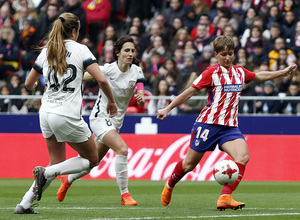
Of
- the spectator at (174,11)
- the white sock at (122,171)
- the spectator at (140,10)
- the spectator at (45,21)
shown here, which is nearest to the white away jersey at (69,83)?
the white sock at (122,171)

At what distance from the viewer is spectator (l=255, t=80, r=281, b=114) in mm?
15562

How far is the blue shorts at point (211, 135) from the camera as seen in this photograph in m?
8.23

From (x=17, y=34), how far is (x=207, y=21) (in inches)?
218

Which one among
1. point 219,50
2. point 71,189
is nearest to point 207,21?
point 71,189

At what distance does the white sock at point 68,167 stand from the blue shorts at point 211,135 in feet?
4.96

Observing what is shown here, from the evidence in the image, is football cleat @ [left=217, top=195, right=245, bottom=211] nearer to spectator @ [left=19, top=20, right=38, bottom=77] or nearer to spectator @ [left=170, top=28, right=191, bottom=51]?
spectator @ [left=170, top=28, right=191, bottom=51]

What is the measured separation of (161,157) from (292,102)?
342 centimetres

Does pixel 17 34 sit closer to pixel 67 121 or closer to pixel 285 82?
pixel 285 82

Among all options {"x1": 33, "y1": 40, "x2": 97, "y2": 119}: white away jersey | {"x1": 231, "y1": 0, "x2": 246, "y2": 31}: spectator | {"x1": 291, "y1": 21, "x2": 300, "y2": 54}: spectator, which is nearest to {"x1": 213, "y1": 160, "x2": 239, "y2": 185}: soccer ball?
{"x1": 33, "y1": 40, "x2": 97, "y2": 119}: white away jersey

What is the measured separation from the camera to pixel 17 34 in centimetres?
1903

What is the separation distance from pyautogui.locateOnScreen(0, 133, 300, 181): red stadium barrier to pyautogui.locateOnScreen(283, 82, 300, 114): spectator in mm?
1240

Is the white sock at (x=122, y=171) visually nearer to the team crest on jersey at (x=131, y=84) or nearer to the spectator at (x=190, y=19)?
the team crest on jersey at (x=131, y=84)

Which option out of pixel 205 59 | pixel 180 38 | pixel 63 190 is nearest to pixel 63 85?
pixel 63 190

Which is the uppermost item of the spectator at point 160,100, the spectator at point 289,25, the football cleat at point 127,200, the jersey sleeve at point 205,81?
the spectator at point 289,25
